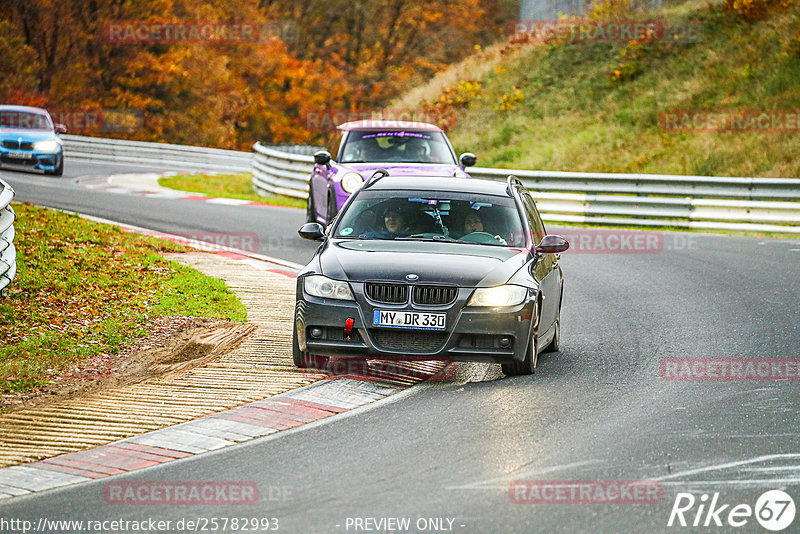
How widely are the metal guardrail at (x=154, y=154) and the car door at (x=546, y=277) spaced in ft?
97.6

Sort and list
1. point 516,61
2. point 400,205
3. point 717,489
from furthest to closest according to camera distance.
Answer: point 516,61, point 400,205, point 717,489

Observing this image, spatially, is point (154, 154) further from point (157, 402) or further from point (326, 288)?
point (157, 402)

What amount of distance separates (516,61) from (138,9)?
19882mm

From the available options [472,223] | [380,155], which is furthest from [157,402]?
[380,155]

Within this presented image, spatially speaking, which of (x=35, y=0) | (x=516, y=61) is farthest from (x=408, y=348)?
(x=35, y=0)

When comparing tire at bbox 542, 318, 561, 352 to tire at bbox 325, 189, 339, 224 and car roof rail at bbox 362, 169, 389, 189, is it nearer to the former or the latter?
car roof rail at bbox 362, 169, 389, 189

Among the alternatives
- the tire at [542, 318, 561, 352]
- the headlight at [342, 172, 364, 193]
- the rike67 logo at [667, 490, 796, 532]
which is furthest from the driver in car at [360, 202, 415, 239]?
the headlight at [342, 172, 364, 193]

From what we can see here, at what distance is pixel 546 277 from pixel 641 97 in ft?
91.5

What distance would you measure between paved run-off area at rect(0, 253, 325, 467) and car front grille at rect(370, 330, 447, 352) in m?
0.63

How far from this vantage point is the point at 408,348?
913 cm

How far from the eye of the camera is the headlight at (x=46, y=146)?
31.5m

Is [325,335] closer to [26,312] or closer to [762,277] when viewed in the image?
[26,312]

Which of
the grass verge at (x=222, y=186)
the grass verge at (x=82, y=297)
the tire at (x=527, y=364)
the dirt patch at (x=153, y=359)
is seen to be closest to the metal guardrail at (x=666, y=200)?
the grass verge at (x=222, y=186)

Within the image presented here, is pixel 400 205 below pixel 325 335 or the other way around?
the other way around
